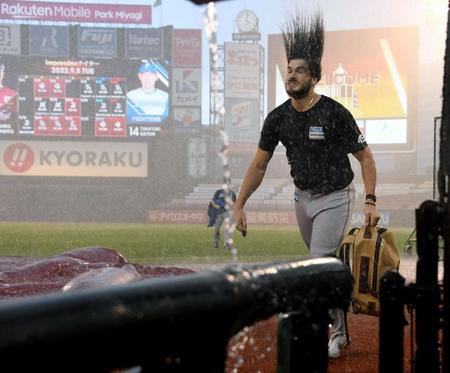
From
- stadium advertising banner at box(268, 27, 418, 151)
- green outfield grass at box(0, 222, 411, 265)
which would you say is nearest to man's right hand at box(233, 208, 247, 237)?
green outfield grass at box(0, 222, 411, 265)

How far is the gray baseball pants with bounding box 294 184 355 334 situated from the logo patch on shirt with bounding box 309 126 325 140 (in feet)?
0.96

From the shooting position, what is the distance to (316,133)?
3176 mm

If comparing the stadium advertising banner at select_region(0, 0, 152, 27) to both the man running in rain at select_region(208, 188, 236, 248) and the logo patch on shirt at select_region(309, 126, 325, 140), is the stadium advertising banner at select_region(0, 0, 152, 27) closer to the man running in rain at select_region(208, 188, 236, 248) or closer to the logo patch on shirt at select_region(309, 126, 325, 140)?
the man running in rain at select_region(208, 188, 236, 248)

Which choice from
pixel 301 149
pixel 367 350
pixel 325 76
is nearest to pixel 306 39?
pixel 301 149

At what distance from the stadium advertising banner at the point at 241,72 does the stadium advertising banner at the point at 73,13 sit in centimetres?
567

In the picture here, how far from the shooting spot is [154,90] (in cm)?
3341

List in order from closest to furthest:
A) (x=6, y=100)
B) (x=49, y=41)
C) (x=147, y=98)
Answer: (x=6, y=100)
(x=147, y=98)
(x=49, y=41)

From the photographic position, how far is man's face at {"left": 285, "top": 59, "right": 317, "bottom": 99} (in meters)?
3.21

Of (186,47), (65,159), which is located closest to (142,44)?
(186,47)

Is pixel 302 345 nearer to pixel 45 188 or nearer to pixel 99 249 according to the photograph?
pixel 99 249

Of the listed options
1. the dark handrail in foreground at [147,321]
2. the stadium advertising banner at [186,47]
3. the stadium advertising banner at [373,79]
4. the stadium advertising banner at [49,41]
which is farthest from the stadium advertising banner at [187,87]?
the dark handrail in foreground at [147,321]

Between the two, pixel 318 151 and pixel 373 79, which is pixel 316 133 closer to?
pixel 318 151

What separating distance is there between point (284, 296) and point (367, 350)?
2496 mm

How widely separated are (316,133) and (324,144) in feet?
0.23
